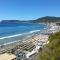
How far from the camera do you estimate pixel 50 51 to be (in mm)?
9000

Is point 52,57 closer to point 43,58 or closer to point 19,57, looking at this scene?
point 43,58

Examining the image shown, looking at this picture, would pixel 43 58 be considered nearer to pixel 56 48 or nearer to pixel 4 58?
pixel 56 48

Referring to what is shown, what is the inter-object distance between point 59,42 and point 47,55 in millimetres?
2340

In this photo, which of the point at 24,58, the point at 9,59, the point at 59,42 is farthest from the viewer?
the point at 9,59

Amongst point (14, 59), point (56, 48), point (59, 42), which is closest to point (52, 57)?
point (56, 48)

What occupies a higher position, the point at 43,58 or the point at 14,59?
the point at 43,58

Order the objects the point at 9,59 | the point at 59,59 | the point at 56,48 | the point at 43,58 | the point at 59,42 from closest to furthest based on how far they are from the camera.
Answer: the point at 59,59 → the point at 43,58 → the point at 56,48 → the point at 59,42 → the point at 9,59

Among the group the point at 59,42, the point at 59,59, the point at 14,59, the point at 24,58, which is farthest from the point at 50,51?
the point at 14,59

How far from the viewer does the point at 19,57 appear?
15.2m

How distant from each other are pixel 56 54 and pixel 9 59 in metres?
8.51

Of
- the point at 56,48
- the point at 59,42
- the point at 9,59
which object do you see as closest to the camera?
the point at 56,48

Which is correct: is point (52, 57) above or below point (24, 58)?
above

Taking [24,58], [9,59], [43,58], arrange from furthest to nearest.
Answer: [9,59] < [24,58] < [43,58]

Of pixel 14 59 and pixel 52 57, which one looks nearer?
pixel 52 57
